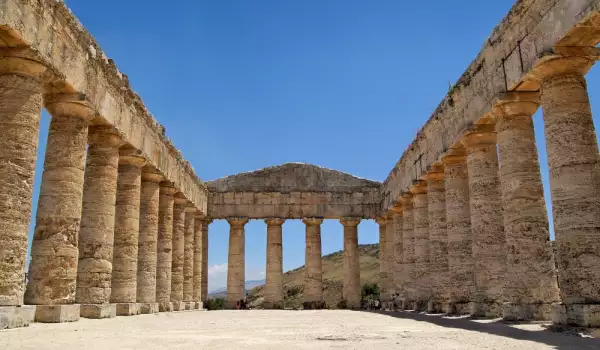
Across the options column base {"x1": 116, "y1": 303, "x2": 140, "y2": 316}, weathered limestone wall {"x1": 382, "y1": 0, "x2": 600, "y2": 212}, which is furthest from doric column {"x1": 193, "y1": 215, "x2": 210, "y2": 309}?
weathered limestone wall {"x1": 382, "y1": 0, "x2": 600, "y2": 212}

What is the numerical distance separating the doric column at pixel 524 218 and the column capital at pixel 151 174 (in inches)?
542

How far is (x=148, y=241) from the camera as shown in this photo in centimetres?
2220

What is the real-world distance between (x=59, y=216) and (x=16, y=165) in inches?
103

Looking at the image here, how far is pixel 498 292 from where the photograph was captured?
1650cm

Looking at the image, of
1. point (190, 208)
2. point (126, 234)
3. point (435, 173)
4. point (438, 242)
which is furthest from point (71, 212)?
point (190, 208)

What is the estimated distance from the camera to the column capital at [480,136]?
17.6 meters

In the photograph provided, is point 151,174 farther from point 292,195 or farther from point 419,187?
point 292,195

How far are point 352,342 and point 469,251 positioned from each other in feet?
38.3

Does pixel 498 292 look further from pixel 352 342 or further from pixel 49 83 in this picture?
pixel 49 83

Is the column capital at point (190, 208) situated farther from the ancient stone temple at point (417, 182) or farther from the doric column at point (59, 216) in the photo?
the doric column at point (59, 216)

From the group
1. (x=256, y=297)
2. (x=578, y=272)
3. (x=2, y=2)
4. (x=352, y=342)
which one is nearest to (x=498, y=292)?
(x=578, y=272)

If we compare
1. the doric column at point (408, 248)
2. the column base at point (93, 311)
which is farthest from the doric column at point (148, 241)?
the doric column at point (408, 248)

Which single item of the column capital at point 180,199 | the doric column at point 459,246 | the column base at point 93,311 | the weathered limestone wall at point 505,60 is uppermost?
the weathered limestone wall at point 505,60

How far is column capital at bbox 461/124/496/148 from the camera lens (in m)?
17.6
